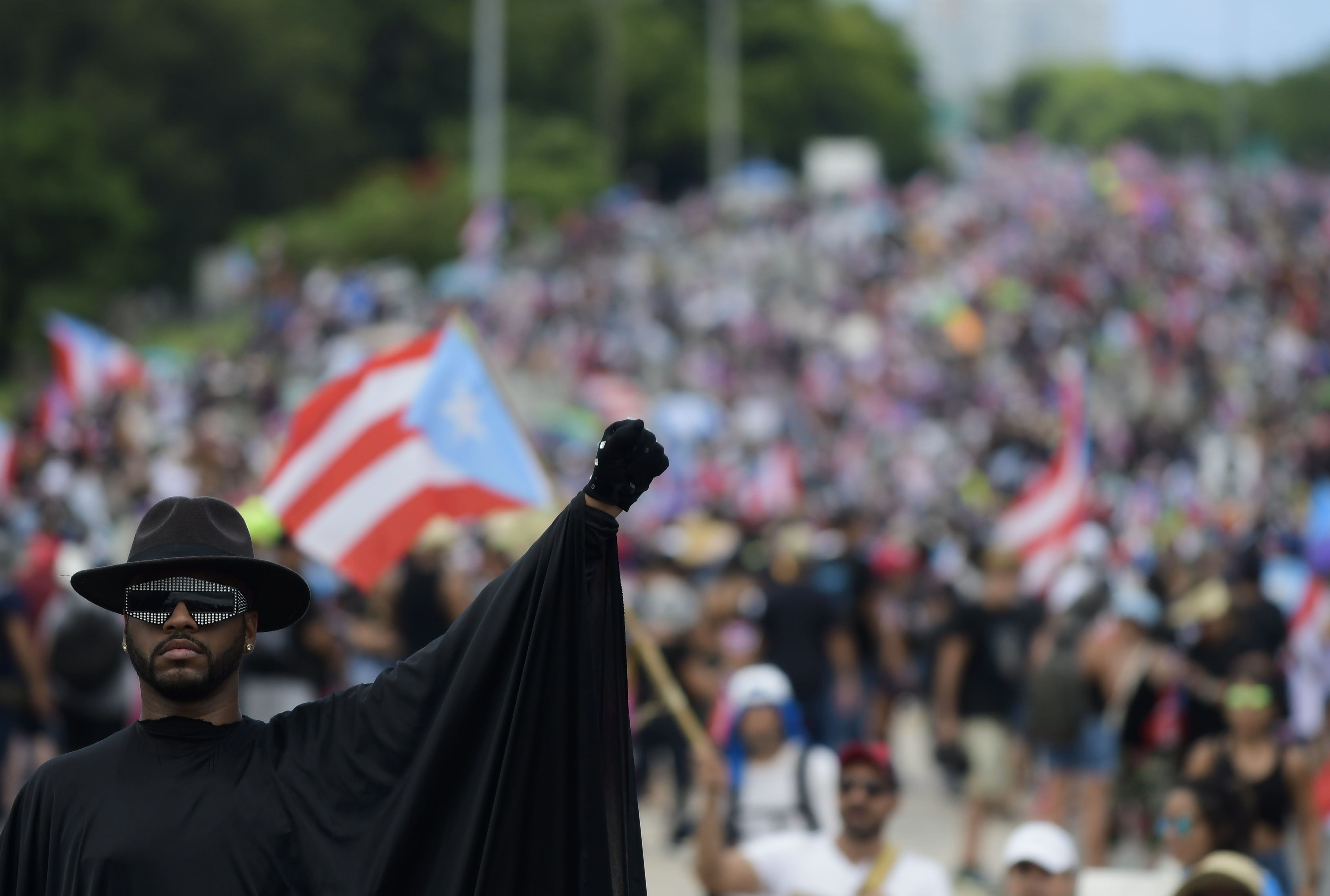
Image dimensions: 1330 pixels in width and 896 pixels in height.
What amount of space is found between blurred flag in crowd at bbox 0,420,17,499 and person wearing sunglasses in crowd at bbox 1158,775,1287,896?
35.3 feet

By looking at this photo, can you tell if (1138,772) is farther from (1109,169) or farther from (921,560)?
(1109,169)

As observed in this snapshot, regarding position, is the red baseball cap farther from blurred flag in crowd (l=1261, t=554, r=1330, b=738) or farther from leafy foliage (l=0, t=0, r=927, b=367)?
leafy foliage (l=0, t=0, r=927, b=367)

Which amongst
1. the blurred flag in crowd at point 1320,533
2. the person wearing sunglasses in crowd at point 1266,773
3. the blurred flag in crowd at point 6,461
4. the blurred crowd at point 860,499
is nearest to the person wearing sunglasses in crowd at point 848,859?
the blurred crowd at point 860,499

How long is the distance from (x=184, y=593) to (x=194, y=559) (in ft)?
0.16

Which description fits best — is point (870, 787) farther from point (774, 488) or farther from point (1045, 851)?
point (774, 488)

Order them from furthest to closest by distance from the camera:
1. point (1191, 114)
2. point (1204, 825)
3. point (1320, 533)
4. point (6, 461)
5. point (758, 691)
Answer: point (1191, 114), point (6, 461), point (1320, 533), point (758, 691), point (1204, 825)

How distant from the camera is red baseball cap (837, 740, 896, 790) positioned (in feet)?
17.4

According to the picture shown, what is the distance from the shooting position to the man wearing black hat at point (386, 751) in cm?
261

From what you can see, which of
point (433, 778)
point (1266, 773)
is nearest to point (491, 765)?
point (433, 778)

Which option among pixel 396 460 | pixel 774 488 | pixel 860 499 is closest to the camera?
pixel 396 460

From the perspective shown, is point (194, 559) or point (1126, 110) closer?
point (194, 559)

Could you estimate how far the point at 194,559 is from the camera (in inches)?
104

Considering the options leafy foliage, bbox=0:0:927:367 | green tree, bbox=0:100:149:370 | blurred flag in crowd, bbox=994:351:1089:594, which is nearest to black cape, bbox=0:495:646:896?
blurred flag in crowd, bbox=994:351:1089:594

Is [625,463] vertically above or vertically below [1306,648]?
below
